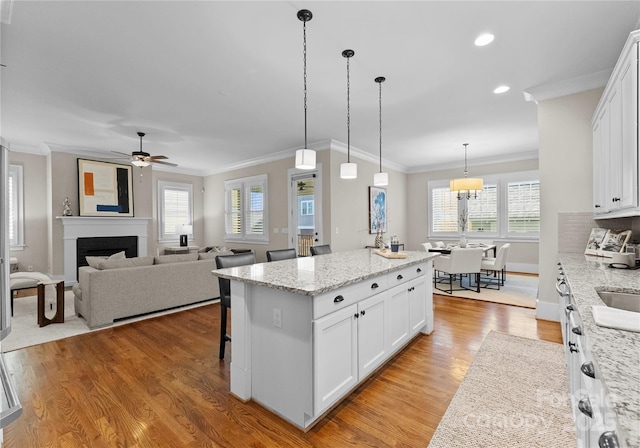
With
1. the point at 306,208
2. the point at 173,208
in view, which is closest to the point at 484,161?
the point at 306,208

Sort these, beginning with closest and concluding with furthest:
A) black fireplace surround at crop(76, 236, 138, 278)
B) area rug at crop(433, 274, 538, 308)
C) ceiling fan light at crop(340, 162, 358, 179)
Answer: ceiling fan light at crop(340, 162, 358, 179) → area rug at crop(433, 274, 538, 308) → black fireplace surround at crop(76, 236, 138, 278)

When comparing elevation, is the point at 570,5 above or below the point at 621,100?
above

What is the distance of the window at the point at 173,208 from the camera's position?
26.2ft

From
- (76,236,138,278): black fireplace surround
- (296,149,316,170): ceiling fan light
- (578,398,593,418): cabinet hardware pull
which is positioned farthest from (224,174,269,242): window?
(578,398,593,418): cabinet hardware pull

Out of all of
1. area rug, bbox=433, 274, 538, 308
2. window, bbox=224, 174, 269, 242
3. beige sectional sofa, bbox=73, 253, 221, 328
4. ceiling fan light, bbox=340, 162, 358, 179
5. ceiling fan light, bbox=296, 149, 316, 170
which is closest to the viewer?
ceiling fan light, bbox=296, 149, 316, 170

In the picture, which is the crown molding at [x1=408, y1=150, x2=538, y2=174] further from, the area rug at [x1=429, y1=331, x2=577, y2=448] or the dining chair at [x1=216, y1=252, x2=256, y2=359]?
the dining chair at [x1=216, y1=252, x2=256, y2=359]

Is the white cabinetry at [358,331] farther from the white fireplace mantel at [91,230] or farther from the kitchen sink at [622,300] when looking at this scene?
the white fireplace mantel at [91,230]

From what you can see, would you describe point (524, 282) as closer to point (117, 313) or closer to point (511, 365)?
point (511, 365)

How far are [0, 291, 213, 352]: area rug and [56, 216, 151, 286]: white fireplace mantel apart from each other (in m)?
1.46

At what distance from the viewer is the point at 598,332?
3.52ft

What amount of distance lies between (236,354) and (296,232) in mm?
4182

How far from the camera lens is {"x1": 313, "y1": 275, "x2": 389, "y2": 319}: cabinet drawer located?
1.83 metres

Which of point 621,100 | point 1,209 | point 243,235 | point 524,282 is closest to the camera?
point 1,209

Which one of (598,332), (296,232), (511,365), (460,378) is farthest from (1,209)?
(296,232)
